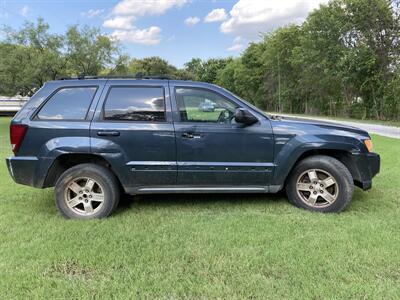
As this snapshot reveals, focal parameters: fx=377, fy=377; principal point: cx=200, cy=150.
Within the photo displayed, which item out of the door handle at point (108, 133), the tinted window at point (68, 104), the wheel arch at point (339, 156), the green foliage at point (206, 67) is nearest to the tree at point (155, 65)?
the green foliage at point (206, 67)

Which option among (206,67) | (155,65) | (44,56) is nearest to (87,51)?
(44,56)

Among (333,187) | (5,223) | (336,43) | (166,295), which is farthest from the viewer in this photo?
(336,43)

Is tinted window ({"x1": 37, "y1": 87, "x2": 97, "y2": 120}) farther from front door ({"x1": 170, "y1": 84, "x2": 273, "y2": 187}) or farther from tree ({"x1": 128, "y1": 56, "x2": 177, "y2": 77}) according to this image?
tree ({"x1": 128, "y1": 56, "x2": 177, "y2": 77})

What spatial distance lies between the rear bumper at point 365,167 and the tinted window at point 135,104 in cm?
264

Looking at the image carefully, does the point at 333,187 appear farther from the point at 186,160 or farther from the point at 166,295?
the point at 166,295

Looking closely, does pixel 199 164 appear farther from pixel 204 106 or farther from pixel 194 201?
pixel 194 201

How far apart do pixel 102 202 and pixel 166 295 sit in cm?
210

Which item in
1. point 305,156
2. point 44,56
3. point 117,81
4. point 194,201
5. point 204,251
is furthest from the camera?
point 44,56

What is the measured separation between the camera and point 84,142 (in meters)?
4.69

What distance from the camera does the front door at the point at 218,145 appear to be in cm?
482

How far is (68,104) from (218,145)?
1.99m

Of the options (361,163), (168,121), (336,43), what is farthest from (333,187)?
(336,43)

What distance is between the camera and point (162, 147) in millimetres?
4785

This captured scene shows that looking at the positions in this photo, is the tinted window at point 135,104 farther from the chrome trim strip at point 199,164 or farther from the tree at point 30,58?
the tree at point 30,58
